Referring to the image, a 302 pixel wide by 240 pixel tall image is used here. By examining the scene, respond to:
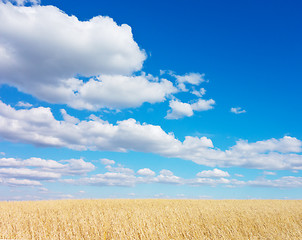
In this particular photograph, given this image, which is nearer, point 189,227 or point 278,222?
point 189,227

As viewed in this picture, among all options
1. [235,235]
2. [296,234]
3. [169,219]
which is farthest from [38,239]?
[296,234]

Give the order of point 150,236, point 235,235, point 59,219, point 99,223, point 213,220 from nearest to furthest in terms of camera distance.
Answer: point 150,236 → point 235,235 → point 99,223 → point 59,219 → point 213,220

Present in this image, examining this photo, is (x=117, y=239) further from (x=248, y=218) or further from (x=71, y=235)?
(x=248, y=218)

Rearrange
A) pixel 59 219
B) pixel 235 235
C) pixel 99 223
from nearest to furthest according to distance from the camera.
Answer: pixel 235 235
pixel 99 223
pixel 59 219

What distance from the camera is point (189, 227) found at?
13961 millimetres

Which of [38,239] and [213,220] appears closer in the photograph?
[38,239]

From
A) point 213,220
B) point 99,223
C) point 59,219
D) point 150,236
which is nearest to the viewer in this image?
point 150,236

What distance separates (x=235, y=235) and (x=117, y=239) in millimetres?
5742

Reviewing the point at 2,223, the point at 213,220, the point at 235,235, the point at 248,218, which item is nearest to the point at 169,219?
the point at 213,220


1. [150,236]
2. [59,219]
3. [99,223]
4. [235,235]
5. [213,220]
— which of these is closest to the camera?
[150,236]

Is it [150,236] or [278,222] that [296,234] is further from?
[150,236]

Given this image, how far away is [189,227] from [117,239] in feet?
14.0

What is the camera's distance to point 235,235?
1275 cm

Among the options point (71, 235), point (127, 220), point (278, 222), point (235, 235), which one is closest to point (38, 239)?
point (71, 235)
